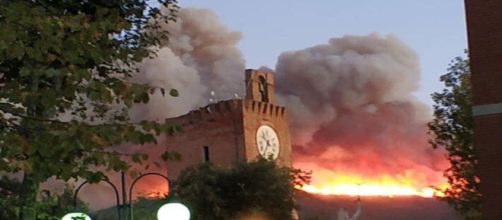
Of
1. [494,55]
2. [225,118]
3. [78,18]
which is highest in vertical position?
[225,118]

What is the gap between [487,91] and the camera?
15.6 metres

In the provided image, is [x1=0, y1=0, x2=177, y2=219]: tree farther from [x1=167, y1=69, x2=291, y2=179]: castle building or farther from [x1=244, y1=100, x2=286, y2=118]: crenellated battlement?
[x1=244, y1=100, x2=286, y2=118]: crenellated battlement

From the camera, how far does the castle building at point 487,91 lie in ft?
50.7

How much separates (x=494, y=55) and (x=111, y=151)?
10.4 m

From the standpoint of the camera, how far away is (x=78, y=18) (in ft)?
22.4

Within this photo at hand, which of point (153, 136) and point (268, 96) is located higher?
point (268, 96)

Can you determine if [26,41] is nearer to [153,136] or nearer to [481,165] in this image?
[153,136]

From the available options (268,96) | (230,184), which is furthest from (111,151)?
(268,96)

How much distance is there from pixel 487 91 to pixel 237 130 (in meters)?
56.4

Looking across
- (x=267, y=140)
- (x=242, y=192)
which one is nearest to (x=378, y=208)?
(x=267, y=140)

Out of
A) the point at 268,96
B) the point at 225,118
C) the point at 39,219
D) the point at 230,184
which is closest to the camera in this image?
the point at 39,219

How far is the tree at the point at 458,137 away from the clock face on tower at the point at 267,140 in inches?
1659

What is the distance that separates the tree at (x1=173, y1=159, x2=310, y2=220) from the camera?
38156 millimetres

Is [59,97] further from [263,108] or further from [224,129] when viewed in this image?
[263,108]
